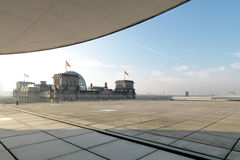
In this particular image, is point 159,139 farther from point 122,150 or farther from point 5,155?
point 5,155

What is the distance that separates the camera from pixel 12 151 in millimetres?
5441

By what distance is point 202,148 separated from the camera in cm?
562

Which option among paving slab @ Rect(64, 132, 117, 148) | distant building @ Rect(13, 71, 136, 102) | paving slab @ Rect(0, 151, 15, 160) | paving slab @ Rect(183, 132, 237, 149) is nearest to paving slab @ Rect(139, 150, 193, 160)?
paving slab @ Rect(183, 132, 237, 149)

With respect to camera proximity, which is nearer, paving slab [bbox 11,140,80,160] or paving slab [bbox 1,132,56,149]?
paving slab [bbox 11,140,80,160]

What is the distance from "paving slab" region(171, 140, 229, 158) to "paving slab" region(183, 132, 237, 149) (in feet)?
1.53

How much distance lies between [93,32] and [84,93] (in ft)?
384

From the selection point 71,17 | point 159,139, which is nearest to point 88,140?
point 159,139

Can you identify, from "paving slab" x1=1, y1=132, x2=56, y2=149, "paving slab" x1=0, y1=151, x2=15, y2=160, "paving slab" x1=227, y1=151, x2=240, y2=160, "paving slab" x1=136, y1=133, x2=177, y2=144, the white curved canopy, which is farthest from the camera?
"paving slab" x1=136, y1=133, x2=177, y2=144

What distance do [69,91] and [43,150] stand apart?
111 metres

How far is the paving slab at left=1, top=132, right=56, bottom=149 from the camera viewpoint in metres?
6.18

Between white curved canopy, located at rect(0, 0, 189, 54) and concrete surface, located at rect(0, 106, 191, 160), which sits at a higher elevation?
white curved canopy, located at rect(0, 0, 189, 54)

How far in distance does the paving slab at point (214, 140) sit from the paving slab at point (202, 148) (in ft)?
1.53

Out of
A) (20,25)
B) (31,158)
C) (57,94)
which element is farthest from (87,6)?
(57,94)

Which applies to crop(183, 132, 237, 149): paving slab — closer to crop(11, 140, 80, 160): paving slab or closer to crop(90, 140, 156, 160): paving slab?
crop(90, 140, 156, 160): paving slab
